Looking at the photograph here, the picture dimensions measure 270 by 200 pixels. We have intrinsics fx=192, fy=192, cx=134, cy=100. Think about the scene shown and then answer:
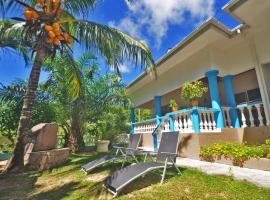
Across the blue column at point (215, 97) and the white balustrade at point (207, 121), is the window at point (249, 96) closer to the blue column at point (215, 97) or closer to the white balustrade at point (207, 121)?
the blue column at point (215, 97)

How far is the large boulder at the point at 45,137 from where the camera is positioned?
8117 millimetres

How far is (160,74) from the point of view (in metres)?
11.3

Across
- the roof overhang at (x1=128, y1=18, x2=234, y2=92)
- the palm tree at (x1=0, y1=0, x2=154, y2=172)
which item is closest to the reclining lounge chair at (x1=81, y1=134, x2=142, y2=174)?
the palm tree at (x1=0, y1=0, x2=154, y2=172)

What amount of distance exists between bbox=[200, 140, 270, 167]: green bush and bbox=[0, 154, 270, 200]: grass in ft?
3.66

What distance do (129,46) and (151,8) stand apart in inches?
144

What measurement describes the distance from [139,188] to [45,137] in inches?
229

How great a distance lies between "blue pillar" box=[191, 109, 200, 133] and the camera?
6.66m

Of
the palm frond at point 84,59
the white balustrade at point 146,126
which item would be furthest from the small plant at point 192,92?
the palm frond at point 84,59

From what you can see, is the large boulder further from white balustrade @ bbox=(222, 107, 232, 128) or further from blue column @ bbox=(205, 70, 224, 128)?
white balustrade @ bbox=(222, 107, 232, 128)

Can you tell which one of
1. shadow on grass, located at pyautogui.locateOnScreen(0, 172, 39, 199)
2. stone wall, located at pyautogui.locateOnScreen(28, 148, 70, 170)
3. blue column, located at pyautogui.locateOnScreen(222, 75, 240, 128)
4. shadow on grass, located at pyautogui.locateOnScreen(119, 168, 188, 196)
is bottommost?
shadow on grass, located at pyautogui.locateOnScreen(0, 172, 39, 199)

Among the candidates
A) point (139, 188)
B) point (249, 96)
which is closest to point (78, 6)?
point (139, 188)

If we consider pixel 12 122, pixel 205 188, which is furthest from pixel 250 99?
pixel 12 122

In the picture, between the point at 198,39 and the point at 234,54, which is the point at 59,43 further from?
the point at 234,54

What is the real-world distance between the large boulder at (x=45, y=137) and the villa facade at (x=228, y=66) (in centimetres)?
490
